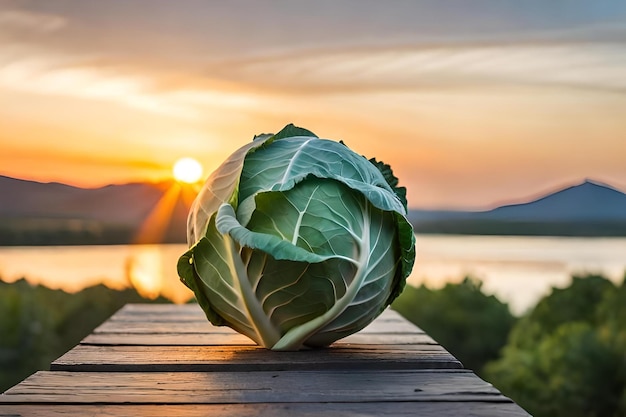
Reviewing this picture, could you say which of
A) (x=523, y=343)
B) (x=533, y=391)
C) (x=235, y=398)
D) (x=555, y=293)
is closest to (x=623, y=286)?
(x=555, y=293)

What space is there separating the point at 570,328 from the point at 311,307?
6.01 m

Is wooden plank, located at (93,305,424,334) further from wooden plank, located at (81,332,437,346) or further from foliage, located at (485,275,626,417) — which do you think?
foliage, located at (485,275,626,417)

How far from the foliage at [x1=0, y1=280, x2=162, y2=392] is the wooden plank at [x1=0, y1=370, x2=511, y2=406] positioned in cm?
655

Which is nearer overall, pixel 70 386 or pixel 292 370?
pixel 70 386

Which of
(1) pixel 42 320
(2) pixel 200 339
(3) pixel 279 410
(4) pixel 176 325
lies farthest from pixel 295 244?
(1) pixel 42 320

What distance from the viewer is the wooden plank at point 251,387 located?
2.06 metres

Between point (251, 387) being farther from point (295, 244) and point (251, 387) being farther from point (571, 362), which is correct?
point (571, 362)

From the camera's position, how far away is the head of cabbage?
2.43 metres

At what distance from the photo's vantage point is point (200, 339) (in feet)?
10.2

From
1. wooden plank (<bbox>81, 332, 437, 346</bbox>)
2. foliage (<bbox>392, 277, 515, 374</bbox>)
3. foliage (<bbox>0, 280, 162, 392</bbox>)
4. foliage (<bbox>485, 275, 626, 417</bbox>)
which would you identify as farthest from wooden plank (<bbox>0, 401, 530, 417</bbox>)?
foliage (<bbox>392, 277, 515, 374</bbox>)

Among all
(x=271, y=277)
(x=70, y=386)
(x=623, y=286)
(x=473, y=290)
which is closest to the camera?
(x=70, y=386)

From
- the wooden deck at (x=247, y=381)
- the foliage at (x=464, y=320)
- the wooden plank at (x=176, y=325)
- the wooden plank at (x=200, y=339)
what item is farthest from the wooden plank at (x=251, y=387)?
the foliage at (x=464, y=320)

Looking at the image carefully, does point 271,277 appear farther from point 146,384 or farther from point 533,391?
point 533,391

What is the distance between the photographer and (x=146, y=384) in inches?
88.0
